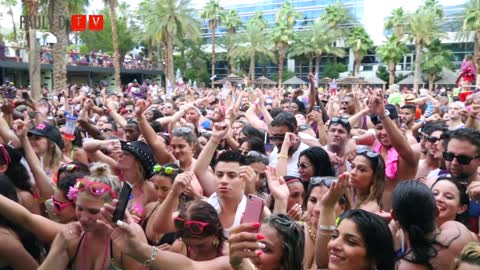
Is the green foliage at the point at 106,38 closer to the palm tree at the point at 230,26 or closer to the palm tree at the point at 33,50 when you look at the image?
the palm tree at the point at 230,26

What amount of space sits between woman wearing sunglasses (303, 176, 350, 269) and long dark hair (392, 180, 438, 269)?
50 centimetres

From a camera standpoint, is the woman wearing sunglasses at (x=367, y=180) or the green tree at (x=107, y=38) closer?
the woman wearing sunglasses at (x=367, y=180)

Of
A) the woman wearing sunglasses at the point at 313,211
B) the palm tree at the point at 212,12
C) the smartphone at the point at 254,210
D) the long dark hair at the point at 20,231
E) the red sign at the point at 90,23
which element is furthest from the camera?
the palm tree at the point at 212,12

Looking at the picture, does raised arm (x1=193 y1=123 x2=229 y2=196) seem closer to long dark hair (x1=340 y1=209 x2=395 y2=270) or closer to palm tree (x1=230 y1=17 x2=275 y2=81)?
long dark hair (x1=340 y1=209 x2=395 y2=270)

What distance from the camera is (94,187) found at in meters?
3.21

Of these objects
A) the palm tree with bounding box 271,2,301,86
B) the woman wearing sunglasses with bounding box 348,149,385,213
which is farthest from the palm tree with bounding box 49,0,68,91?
the palm tree with bounding box 271,2,301,86

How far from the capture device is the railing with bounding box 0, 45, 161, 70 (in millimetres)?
32188

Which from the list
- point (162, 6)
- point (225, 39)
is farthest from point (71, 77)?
point (225, 39)

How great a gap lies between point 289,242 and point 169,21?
3819 cm

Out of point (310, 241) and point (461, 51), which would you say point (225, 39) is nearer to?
point (461, 51)

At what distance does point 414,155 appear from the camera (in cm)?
482

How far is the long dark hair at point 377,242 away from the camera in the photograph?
2.71 meters

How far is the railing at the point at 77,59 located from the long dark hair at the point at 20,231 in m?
20.2
